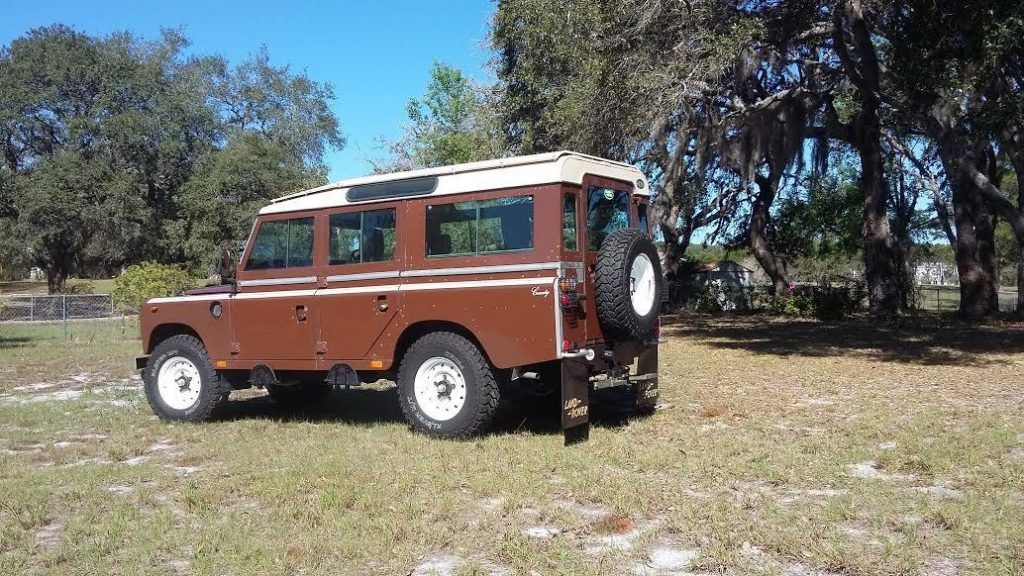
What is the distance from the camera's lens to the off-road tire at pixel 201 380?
28.8 feet

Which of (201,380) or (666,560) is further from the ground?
(201,380)

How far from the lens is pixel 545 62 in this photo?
2038 centimetres

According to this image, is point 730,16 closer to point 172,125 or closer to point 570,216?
point 570,216

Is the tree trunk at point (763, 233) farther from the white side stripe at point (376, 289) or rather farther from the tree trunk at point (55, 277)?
the tree trunk at point (55, 277)

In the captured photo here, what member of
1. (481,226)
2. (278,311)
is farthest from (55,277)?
(481,226)

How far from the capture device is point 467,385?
7211 mm

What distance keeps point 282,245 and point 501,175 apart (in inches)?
103

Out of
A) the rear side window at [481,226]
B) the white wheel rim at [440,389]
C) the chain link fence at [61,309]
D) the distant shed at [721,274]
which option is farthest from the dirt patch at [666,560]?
the distant shed at [721,274]

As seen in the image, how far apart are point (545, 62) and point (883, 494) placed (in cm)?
1654

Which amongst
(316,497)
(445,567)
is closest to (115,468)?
(316,497)

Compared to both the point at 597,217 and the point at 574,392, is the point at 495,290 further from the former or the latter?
the point at 597,217

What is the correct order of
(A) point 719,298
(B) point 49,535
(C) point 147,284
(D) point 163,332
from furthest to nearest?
1. (A) point 719,298
2. (C) point 147,284
3. (D) point 163,332
4. (B) point 49,535

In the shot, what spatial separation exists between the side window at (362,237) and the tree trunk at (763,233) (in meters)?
24.4

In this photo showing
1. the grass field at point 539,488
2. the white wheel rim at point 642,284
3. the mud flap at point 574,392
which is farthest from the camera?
the white wheel rim at point 642,284
